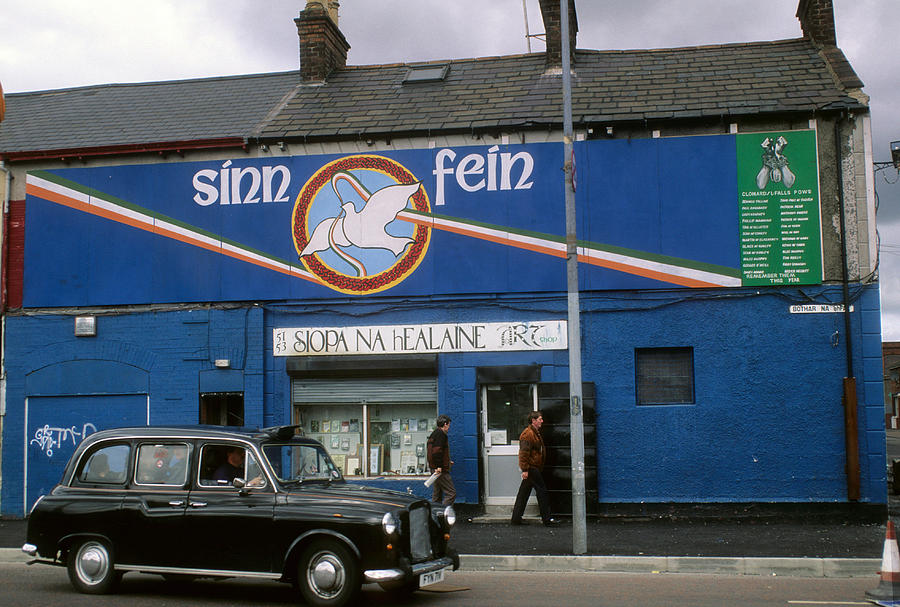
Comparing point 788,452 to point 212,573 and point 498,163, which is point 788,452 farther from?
point 212,573

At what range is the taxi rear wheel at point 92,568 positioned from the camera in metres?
8.61

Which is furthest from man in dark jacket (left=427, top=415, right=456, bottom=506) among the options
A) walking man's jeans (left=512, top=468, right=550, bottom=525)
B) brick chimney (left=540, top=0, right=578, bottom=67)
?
brick chimney (left=540, top=0, right=578, bottom=67)

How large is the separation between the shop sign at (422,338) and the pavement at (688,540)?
107 inches

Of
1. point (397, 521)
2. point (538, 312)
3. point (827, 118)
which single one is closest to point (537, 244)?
point (538, 312)

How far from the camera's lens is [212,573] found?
8.20 metres

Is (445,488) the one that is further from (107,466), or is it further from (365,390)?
(107,466)

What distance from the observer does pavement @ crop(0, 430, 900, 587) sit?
32.8ft

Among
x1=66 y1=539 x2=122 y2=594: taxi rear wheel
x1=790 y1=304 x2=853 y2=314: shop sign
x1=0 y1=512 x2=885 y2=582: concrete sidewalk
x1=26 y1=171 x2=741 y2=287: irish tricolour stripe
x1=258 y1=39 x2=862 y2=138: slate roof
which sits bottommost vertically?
x1=0 y1=512 x2=885 y2=582: concrete sidewalk

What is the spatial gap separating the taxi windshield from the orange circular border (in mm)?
5869

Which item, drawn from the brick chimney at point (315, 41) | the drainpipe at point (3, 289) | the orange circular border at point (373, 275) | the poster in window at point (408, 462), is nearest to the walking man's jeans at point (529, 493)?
the poster in window at point (408, 462)

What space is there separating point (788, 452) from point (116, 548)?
32.9 ft

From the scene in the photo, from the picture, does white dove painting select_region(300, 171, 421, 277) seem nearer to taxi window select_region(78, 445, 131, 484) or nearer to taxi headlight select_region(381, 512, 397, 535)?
taxi window select_region(78, 445, 131, 484)

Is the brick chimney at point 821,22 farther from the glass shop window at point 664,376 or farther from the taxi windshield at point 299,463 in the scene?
the taxi windshield at point 299,463

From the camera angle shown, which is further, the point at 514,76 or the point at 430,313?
the point at 514,76
